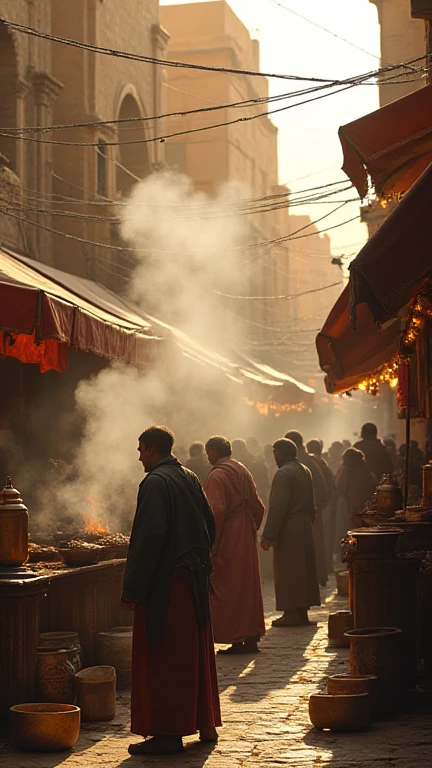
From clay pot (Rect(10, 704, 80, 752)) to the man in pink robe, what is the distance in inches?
145

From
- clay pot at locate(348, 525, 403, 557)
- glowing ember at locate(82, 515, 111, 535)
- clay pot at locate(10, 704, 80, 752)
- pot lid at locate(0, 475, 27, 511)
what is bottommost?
clay pot at locate(10, 704, 80, 752)

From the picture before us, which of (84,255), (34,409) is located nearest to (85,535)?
(34,409)

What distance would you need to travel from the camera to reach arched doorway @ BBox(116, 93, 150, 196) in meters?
24.5

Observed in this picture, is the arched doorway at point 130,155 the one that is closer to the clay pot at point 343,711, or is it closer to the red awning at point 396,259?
the red awning at point 396,259

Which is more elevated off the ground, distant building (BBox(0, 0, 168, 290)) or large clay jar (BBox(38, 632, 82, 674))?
distant building (BBox(0, 0, 168, 290))

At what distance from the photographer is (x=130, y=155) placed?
82.1 feet

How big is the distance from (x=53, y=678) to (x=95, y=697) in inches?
11.6

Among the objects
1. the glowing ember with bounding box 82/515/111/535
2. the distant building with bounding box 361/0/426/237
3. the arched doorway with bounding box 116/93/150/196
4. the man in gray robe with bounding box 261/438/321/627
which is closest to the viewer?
the glowing ember with bounding box 82/515/111/535

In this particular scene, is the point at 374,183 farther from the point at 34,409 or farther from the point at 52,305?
the point at 34,409

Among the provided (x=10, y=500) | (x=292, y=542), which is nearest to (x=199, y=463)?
(x=292, y=542)

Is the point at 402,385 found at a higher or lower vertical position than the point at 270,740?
higher

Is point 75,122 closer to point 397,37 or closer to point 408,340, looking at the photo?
point 408,340

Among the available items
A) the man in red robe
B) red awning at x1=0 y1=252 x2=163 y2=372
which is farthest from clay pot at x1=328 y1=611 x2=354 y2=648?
the man in red robe

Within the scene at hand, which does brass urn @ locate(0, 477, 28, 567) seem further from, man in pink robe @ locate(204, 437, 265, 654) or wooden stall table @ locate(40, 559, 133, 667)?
man in pink robe @ locate(204, 437, 265, 654)
